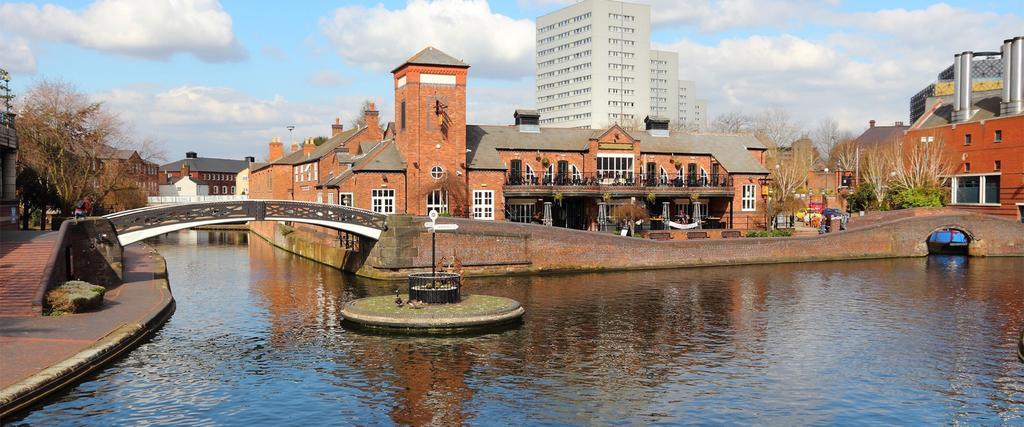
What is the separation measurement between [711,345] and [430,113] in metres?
26.0

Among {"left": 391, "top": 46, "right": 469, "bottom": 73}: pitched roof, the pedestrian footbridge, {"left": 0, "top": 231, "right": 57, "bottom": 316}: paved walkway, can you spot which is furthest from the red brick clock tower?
{"left": 0, "top": 231, "right": 57, "bottom": 316}: paved walkway

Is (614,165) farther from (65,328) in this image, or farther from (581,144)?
(65,328)

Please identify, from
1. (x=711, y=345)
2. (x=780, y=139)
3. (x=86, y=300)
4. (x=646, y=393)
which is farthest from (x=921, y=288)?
(x=780, y=139)

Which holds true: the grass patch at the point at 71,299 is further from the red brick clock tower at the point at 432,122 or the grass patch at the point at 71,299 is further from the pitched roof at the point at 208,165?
the pitched roof at the point at 208,165

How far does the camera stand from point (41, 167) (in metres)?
48.3

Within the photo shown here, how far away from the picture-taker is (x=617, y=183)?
50.6m

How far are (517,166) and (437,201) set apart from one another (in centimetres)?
703

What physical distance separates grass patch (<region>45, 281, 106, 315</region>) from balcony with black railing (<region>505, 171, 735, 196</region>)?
27.3 metres

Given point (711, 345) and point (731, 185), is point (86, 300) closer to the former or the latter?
point (711, 345)

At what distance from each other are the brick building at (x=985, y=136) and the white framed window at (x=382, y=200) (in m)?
45.8

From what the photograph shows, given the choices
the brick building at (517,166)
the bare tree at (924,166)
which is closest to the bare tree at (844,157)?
the bare tree at (924,166)

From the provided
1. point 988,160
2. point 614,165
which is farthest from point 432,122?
point 988,160

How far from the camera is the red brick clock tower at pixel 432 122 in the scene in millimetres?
44469

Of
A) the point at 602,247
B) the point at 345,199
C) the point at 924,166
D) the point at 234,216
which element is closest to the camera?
the point at 234,216
